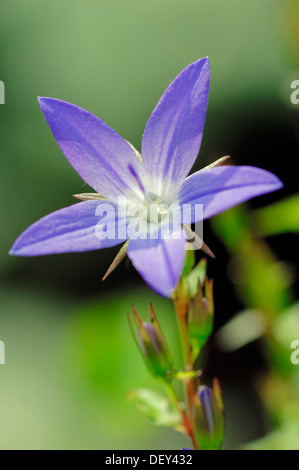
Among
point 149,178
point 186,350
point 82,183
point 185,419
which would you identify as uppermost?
point 82,183

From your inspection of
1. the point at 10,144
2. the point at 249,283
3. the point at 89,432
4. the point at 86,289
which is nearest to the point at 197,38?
the point at 10,144

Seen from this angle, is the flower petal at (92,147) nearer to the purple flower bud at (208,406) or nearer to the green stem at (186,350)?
the green stem at (186,350)

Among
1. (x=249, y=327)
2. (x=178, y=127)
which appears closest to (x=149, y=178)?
(x=178, y=127)

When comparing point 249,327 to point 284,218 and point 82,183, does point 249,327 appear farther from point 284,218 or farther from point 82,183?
point 82,183

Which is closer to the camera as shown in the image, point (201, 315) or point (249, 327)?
Answer: point (201, 315)

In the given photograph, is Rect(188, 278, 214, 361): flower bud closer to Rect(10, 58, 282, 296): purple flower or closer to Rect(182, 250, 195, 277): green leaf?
Rect(182, 250, 195, 277): green leaf

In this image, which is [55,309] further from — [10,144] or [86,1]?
[86,1]

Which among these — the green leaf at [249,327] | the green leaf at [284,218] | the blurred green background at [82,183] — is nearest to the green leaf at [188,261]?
the green leaf at [284,218]
